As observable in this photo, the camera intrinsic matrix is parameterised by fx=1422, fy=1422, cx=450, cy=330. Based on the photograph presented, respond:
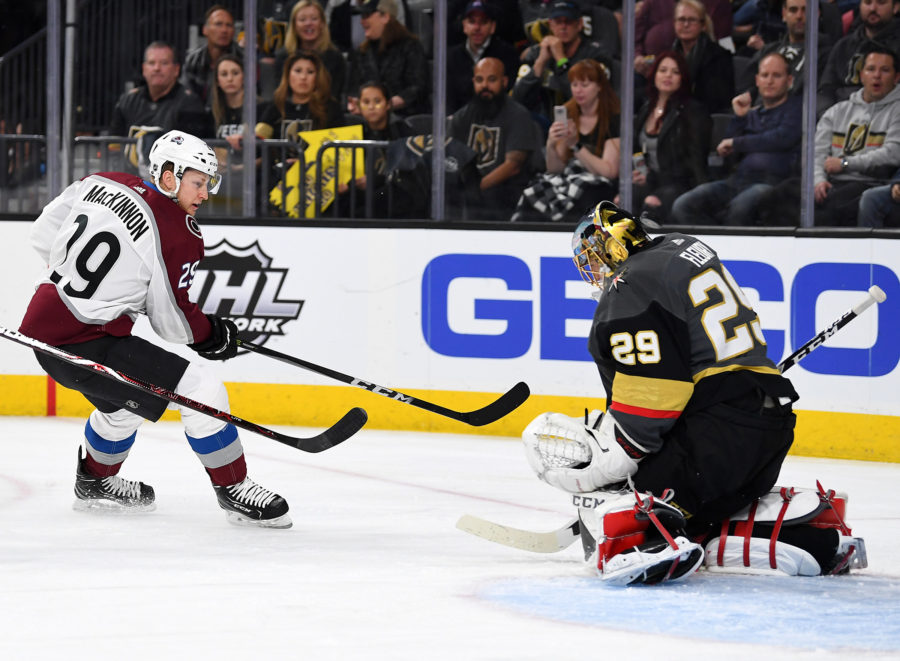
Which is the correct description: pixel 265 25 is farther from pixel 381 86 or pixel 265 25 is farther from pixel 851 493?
pixel 851 493

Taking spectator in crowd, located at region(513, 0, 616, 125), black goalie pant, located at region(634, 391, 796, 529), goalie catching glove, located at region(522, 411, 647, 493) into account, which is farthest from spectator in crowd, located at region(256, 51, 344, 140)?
black goalie pant, located at region(634, 391, 796, 529)

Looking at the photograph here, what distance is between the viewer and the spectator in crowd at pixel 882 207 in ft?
16.2

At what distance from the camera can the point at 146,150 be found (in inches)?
237

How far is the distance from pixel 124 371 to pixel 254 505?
0.48m

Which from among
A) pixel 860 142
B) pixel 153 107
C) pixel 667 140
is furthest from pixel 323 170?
pixel 860 142

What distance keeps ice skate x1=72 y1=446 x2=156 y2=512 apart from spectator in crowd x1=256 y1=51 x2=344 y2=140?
231 centimetres

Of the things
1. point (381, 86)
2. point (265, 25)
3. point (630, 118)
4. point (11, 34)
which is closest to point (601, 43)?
point (630, 118)

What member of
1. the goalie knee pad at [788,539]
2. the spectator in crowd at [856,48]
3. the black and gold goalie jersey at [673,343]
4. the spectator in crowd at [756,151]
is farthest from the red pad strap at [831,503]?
the spectator in crowd at [856,48]

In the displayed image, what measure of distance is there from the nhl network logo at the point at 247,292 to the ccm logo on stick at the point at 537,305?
61cm

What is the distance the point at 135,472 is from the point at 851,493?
222cm

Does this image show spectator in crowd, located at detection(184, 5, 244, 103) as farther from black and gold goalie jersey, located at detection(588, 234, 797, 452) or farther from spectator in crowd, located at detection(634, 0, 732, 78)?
black and gold goalie jersey, located at detection(588, 234, 797, 452)

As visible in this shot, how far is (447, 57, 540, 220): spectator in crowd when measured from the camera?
18.5 feet

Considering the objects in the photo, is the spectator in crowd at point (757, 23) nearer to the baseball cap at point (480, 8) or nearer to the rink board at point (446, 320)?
the rink board at point (446, 320)

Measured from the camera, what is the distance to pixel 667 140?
5383 millimetres
